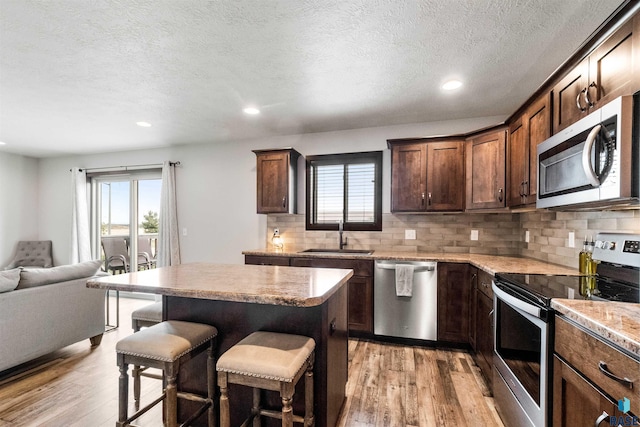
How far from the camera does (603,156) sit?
1.40 meters

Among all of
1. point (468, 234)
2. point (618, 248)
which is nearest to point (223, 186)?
point (468, 234)

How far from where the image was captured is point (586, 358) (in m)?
1.11

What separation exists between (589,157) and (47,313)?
4.10 metres

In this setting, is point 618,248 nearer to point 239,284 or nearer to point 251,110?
point 239,284

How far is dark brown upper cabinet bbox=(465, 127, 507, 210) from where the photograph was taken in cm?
278

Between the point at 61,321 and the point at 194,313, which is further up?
the point at 194,313

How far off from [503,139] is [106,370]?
4.20 metres

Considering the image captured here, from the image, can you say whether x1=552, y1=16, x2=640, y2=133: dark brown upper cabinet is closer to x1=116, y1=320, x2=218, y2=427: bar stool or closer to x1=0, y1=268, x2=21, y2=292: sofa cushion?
x1=116, y1=320, x2=218, y2=427: bar stool

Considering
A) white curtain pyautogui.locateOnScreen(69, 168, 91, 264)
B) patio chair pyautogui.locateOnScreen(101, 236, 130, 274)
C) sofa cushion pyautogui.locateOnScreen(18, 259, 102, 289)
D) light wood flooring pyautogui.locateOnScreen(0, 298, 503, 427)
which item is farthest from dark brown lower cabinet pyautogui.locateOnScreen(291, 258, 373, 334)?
white curtain pyautogui.locateOnScreen(69, 168, 91, 264)

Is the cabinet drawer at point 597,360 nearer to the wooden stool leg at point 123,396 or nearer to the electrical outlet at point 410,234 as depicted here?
the wooden stool leg at point 123,396

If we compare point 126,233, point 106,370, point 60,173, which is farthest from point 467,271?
point 60,173

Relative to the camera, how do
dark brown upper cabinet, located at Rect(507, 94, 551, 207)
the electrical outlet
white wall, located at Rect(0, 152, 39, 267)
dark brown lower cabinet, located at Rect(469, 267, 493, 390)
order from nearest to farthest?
1. dark brown upper cabinet, located at Rect(507, 94, 551, 207)
2. dark brown lower cabinet, located at Rect(469, 267, 493, 390)
3. the electrical outlet
4. white wall, located at Rect(0, 152, 39, 267)

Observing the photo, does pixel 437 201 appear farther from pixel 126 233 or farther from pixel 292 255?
pixel 126 233

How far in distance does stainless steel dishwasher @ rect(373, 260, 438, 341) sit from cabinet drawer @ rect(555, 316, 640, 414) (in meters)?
1.69
